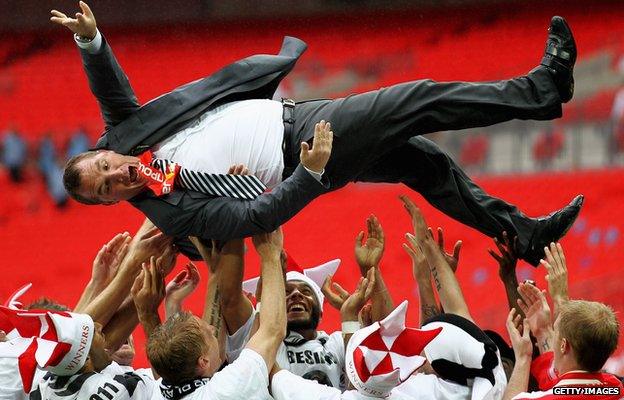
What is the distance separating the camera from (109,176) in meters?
3.04

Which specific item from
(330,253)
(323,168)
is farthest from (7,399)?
(330,253)

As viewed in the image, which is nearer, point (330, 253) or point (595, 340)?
point (595, 340)

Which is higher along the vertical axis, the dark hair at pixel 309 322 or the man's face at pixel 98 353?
the man's face at pixel 98 353

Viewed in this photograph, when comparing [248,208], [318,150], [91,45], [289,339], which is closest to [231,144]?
[248,208]

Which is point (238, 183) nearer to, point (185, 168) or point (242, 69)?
point (185, 168)

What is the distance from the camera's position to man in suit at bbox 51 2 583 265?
10.0 ft

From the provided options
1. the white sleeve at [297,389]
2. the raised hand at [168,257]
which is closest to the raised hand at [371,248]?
the raised hand at [168,257]

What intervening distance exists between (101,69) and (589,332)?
1.47 meters

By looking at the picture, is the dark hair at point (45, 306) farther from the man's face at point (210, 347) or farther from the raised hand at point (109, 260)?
the man's face at point (210, 347)

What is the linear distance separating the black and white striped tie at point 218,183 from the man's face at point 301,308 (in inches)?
16.9

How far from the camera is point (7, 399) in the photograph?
2.95 metres

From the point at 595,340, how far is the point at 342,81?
17.6ft

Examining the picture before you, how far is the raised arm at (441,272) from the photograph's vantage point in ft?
10.1

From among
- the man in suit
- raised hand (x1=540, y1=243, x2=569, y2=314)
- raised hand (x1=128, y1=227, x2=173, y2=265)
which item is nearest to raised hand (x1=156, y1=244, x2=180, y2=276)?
raised hand (x1=128, y1=227, x2=173, y2=265)
